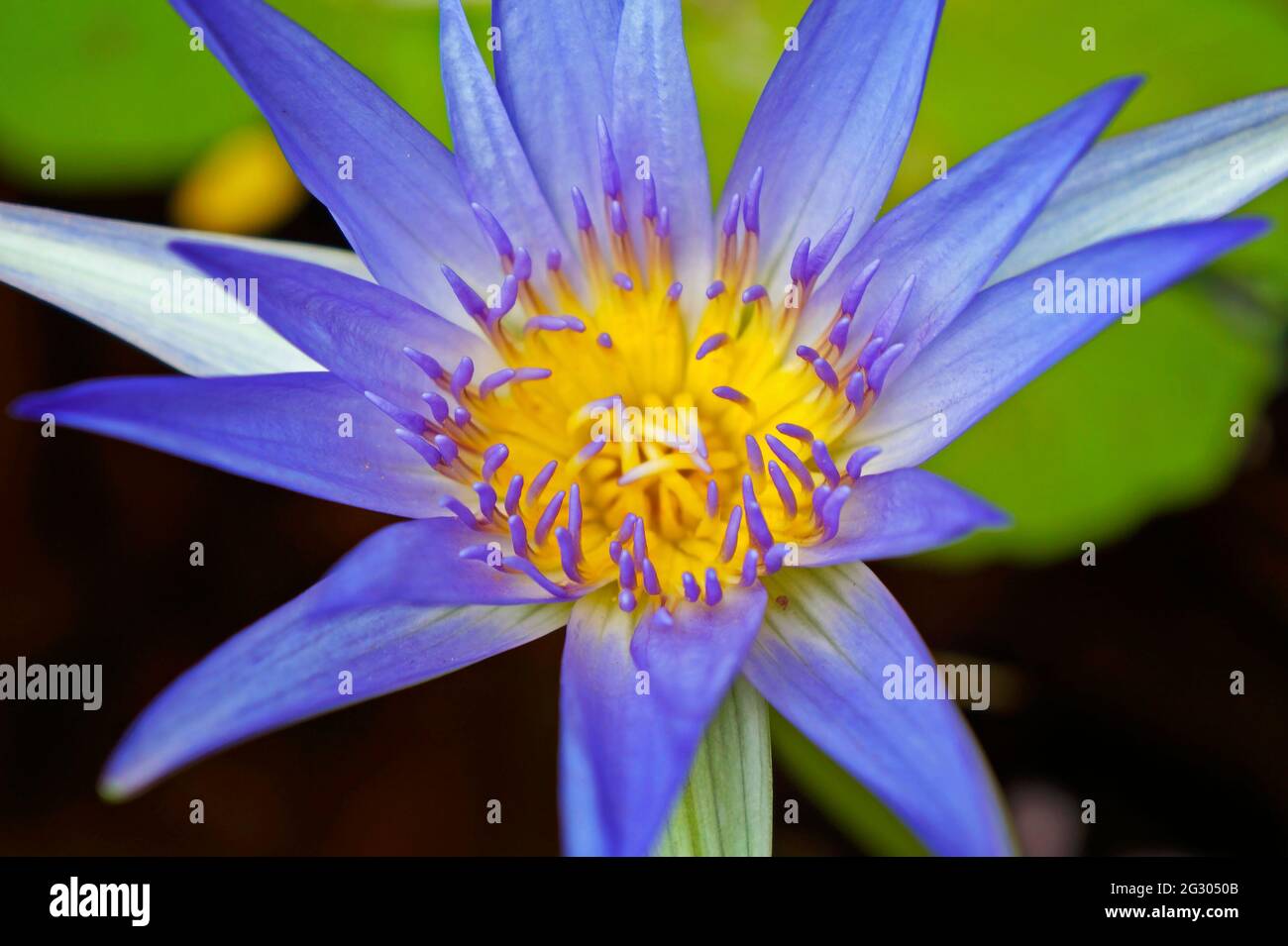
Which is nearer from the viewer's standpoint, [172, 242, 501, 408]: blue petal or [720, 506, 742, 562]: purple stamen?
[172, 242, 501, 408]: blue petal

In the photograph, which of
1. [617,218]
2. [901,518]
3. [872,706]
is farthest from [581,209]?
[872,706]

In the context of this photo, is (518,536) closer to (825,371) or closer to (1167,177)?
(825,371)

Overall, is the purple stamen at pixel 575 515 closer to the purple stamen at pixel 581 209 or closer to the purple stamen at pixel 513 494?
the purple stamen at pixel 513 494

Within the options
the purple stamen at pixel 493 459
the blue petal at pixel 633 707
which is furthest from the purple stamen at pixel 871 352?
the purple stamen at pixel 493 459

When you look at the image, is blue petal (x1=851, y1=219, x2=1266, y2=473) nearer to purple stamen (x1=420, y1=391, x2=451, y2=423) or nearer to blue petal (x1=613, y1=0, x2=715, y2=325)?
blue petal (x1=613, y1=0, x2=715, y2=325)

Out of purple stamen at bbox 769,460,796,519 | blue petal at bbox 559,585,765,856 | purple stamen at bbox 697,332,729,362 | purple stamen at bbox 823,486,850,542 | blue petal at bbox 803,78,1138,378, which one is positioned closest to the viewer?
blue petal at bbox 559,585,765,856

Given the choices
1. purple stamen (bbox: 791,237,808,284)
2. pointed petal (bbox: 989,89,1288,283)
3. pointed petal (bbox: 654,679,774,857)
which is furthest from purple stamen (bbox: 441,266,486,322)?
pointed petal (bbox: 989,89,1288,283)
